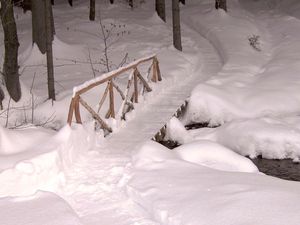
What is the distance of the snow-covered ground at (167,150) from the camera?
520 centimetres

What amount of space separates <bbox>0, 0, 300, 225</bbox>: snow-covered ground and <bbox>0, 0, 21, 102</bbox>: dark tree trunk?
333mm

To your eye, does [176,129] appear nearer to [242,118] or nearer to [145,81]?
[242,118]

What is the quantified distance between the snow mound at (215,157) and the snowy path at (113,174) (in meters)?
1.02

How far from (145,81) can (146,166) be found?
5178mm

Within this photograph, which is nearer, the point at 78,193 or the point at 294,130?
the point at 78,193

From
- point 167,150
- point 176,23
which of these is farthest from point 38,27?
point 167,150

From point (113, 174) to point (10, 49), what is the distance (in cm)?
542

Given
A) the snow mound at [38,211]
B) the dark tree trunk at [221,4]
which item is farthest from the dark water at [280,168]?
the dark tree trunk at [221,4]

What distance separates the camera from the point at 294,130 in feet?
30.2

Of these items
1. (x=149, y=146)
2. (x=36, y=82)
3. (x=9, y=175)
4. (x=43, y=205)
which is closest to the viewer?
(x=43, y=205)

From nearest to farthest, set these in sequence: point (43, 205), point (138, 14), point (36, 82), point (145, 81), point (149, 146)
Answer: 1. point (43, 205)
2. point (149, 146)
3. point (145, 81)
4. point (36, 82)
5. point (138, 14)

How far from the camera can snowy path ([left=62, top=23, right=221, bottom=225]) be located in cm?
544

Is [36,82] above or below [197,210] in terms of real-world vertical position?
below

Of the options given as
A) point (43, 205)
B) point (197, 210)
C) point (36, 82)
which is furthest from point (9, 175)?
point (36, 82)
